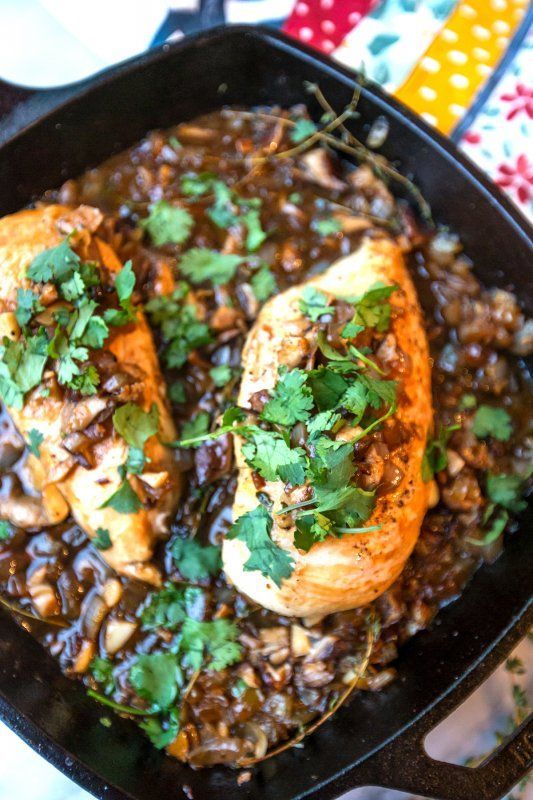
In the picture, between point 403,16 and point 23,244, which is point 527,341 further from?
point 23,244

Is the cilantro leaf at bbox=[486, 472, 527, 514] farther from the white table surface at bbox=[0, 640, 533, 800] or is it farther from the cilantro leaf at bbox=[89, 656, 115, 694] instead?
the cilantro leaf at bbox=[89, 656, 115, 694]

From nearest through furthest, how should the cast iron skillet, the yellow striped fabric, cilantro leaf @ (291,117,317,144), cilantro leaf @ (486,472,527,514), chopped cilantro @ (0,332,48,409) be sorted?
the cast iron skillet
chopped cilantro @ (0,332,48,409)
cilantro leaf @ (486,472,527,514)
cilantro leaf @ (291,117,317,144)
the yellow striped fabric

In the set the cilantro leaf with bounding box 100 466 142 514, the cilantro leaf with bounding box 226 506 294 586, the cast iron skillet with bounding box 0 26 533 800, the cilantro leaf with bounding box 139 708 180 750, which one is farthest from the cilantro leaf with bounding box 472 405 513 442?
the cilantro leaf with bounding box 139 708 180 750

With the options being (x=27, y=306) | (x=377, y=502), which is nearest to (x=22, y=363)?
(x=27, y=306)

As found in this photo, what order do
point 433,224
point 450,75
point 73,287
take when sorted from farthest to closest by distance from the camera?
point 450,75 → point 433,224 → point 73,287

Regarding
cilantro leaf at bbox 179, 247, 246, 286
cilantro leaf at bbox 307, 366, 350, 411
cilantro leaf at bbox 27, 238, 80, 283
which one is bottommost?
cilantro leaf at bbox 307, 366, 350, 411

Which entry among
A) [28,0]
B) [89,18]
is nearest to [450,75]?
[89,18]
